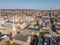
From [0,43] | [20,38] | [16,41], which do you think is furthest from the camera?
[20,38]

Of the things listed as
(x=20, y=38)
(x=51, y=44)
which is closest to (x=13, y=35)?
(x=20, y=38)

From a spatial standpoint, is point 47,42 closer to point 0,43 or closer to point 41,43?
point 41,43

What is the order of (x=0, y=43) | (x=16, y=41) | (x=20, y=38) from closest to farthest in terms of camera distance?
1. (x=0, y=43)
2. (x=16, y=41)
3. (x=20, y=38)

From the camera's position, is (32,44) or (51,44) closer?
(51,44)

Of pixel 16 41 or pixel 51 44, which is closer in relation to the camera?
pixel 51 44

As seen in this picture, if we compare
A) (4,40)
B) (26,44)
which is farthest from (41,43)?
(4,40)

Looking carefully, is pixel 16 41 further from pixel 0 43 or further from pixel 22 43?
pixel 0 43

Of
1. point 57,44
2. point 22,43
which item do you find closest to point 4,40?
point 22,43

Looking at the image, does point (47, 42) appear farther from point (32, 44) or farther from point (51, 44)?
point (32, 44)
